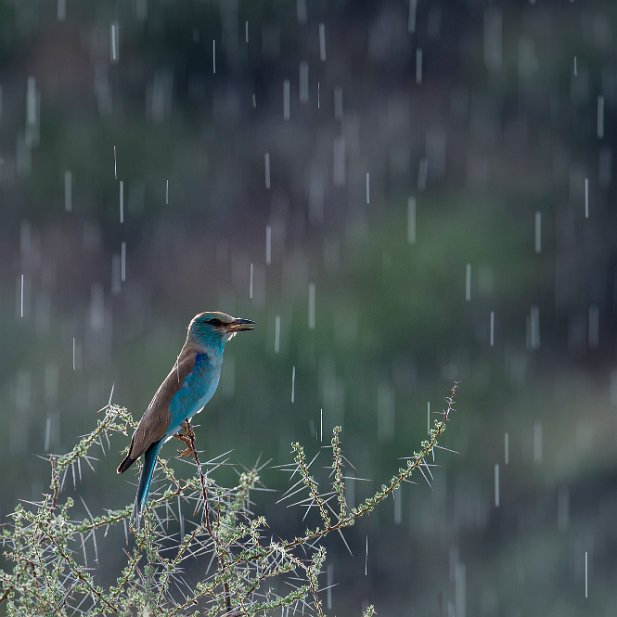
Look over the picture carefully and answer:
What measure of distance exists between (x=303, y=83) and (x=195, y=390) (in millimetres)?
13814

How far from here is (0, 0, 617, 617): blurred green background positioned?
1070cm

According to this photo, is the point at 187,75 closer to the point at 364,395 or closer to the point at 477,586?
the point at 364,395

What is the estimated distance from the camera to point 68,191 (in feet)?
46.3

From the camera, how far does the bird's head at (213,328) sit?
2602 mm

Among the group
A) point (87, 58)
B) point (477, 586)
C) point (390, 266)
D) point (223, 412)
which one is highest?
point (87, 58)

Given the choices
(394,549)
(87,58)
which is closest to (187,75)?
(87,58)

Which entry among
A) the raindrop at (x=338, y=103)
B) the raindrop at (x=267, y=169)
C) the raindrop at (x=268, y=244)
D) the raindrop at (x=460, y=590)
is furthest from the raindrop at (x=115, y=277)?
the raindrop at (x=460, y=590)

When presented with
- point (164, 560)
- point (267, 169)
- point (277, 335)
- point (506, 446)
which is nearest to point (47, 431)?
point (277, 335)

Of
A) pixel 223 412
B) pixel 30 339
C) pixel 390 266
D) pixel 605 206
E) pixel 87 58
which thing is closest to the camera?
pixel 223 412

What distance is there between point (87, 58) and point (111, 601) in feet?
47.9

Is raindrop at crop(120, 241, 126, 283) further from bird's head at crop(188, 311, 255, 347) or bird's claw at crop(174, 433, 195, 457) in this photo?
bird's claw at crop(174, 433, 195, 457)

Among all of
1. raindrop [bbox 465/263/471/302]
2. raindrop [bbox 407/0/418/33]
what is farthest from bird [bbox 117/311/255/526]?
raindrop [bbox 407/0/418/33]

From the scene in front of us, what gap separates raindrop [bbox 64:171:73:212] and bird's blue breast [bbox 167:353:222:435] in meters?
11.7

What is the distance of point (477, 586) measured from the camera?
1110 centimetres
